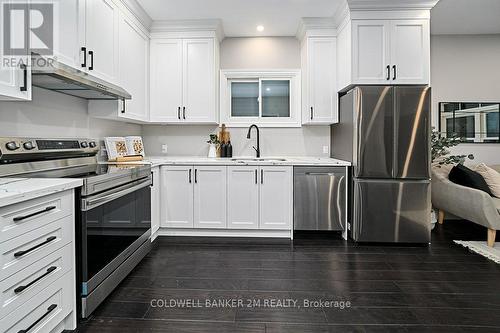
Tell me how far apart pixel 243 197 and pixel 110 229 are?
5.38 ft

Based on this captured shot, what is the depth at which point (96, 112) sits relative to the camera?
118 inches

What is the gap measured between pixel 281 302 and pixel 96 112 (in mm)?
2423

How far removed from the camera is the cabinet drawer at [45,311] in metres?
1.33

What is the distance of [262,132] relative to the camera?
4238 mm

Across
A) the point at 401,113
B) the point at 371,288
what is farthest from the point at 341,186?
the point at 371,288

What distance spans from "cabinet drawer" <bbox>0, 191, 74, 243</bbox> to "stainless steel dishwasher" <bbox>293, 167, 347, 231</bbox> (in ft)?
7.75

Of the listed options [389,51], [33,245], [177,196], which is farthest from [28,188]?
[389,51]

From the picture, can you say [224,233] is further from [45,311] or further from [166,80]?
[45,311]

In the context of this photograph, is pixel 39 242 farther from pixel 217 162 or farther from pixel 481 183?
pixel 481 183

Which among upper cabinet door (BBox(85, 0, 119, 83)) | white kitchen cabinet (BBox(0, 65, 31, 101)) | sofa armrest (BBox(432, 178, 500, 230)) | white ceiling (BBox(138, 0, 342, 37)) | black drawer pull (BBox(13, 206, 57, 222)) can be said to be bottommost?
sofa armrest (BBox(432, 178, 500, 230))

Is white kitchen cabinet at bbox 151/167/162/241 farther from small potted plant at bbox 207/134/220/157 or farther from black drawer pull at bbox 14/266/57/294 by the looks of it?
black drawer pull at bbox 14/266/57/294

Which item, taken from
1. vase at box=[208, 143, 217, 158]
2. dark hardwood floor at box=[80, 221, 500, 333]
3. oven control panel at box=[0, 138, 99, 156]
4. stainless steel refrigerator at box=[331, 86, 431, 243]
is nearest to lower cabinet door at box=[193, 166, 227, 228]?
dark hardwood floor at box=[80, 221, 500, 333]

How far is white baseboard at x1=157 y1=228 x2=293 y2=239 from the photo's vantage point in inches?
140

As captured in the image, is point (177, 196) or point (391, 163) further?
point (177, 196)
